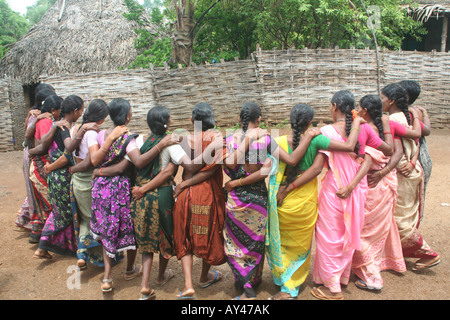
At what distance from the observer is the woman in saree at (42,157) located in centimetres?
398

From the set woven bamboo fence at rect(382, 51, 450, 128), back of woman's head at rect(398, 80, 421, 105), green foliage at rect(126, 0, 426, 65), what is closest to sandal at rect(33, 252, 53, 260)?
back of woman's head at rect(398, 80, 421, 105)

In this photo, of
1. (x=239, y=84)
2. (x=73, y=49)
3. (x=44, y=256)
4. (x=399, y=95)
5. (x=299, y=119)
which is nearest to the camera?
(x=299, y=119)

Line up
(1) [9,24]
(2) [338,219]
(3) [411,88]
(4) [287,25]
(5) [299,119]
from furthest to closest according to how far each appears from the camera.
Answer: (1) [9,24]
(4) [287,25]
(3) [411,88]
(2) [338,219]
(5) [299,119]

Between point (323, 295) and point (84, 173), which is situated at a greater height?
point (84, 173)

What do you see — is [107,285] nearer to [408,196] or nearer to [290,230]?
[290,230]

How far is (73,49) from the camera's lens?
1206 centimetres

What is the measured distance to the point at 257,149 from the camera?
294 centimetres

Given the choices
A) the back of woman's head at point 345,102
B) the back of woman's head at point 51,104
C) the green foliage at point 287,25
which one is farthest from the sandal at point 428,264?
the green foliage at point 287,25

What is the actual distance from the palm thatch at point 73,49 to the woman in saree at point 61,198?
29.0 ft

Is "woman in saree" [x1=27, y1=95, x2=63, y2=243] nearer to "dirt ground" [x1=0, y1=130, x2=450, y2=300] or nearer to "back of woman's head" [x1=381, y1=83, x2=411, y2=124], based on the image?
"dirt ground" [x1=0, y1=130, x2=450, y2=300]

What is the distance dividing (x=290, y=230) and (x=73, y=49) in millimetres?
11422

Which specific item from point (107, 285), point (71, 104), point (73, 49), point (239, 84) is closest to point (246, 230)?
point (107, 285)

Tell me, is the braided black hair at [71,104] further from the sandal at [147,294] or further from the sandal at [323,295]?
the sandal at [323,295]

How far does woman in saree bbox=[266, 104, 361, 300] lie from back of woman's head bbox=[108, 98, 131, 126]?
1341 mm
